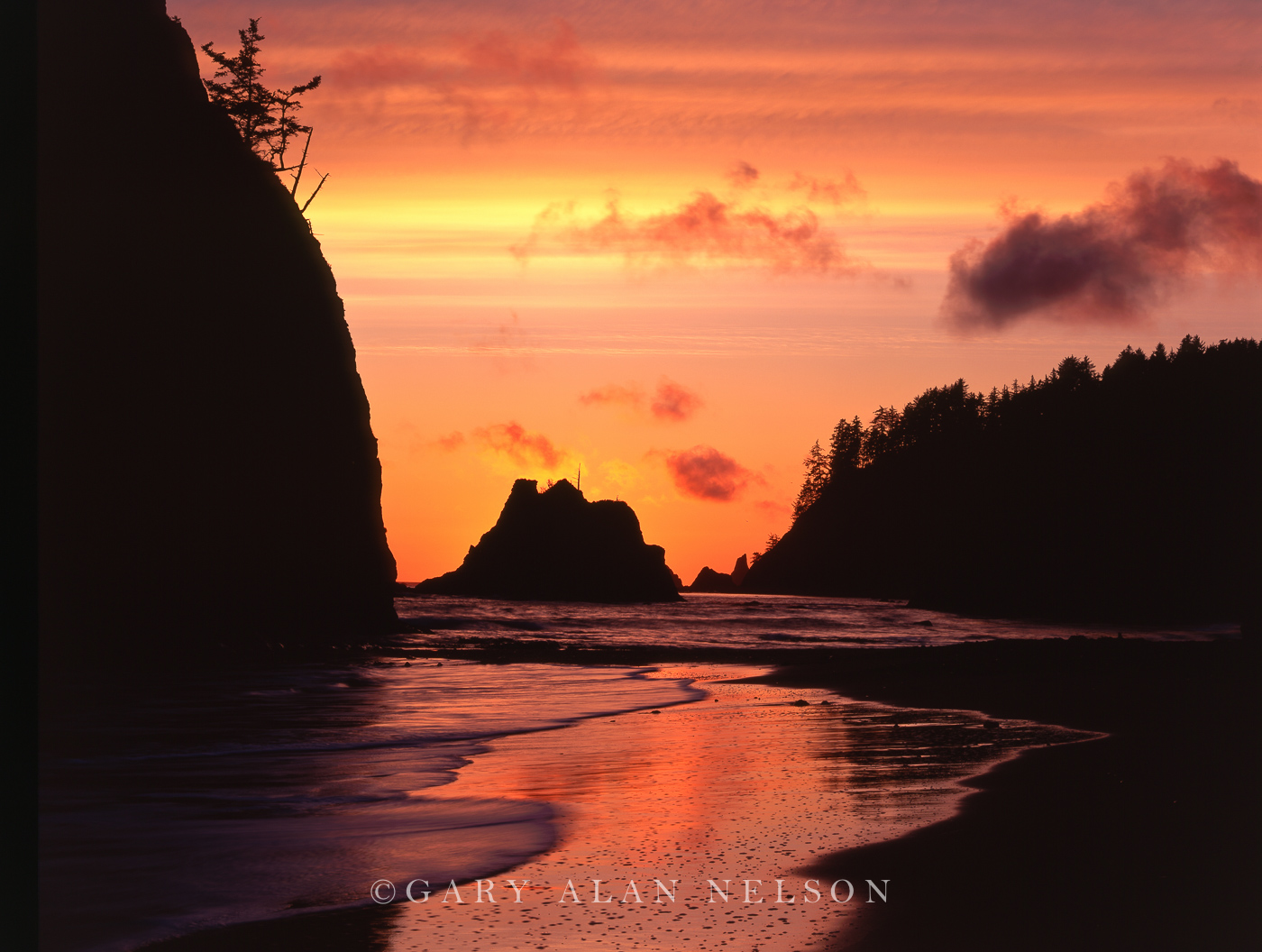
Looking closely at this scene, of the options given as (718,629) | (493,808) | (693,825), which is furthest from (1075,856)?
(718,629)

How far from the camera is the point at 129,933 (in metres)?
5.98

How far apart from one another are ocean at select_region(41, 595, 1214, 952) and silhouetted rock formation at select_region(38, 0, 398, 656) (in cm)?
1086

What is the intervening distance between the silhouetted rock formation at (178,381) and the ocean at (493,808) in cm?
1086

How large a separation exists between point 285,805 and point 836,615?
60109mm

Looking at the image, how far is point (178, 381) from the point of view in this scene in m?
32.3

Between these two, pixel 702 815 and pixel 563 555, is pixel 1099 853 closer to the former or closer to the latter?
pixel 702 815

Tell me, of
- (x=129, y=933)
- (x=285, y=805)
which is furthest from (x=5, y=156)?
(x=285, y=805)

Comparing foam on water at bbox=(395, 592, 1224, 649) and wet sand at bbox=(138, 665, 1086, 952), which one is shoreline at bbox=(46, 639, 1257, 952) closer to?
wet sand at bbox=(138, 665, 1086, 952)

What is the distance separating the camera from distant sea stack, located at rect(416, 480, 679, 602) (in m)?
103

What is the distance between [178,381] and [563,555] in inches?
2852

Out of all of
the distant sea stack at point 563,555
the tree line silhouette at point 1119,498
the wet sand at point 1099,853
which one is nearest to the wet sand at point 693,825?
the wet sand at point 1099,853

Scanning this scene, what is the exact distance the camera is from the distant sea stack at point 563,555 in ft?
338

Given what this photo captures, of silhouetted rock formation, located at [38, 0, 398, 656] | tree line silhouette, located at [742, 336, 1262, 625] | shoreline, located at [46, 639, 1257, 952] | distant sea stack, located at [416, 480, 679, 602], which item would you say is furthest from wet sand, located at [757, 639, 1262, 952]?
distant sea stack, located at [416, 480, 679, 602]

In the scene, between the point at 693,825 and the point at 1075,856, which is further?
the point at 693,825
